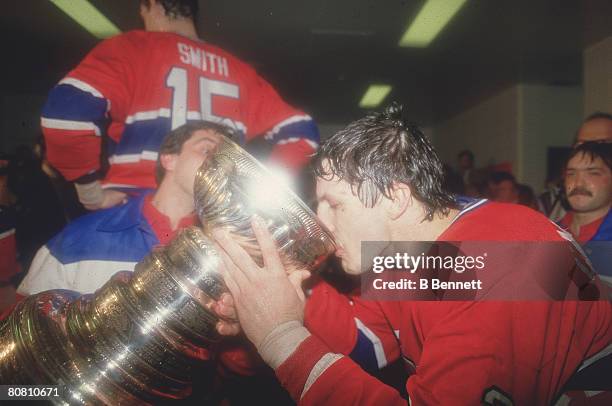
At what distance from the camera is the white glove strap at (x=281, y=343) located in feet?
1.98

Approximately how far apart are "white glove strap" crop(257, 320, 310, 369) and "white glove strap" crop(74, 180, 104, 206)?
30.5 inches

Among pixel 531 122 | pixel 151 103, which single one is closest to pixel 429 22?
pixel 151 103

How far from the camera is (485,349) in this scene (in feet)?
1.79

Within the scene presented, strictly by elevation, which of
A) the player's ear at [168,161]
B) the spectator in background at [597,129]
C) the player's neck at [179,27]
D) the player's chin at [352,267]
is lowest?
the player's chin at [352,267]

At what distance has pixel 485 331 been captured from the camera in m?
0.56

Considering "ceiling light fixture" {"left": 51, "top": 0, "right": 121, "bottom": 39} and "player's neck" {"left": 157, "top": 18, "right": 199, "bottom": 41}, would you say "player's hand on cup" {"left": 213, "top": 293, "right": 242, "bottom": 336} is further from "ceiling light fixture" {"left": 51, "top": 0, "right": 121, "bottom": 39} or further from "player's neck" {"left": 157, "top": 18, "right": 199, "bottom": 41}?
"ceiling light fixture" {"left": 51, "top": 0, "right": 121, "bottom": 39}

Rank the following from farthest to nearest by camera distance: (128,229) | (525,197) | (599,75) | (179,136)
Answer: (525,197), (599,75), (179,136), (128,229)

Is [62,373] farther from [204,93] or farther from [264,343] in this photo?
[204,93]

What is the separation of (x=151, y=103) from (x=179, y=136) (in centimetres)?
16

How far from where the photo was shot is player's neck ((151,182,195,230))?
40.6 inches

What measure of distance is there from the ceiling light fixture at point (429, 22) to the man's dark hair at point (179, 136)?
0.87 metres

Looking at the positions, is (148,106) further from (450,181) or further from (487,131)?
(487,131)

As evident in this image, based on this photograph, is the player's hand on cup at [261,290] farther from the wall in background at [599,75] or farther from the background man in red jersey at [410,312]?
the wall in background at [599,75]

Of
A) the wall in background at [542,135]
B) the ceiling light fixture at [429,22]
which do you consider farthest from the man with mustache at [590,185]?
the wall in background at [542,135]
